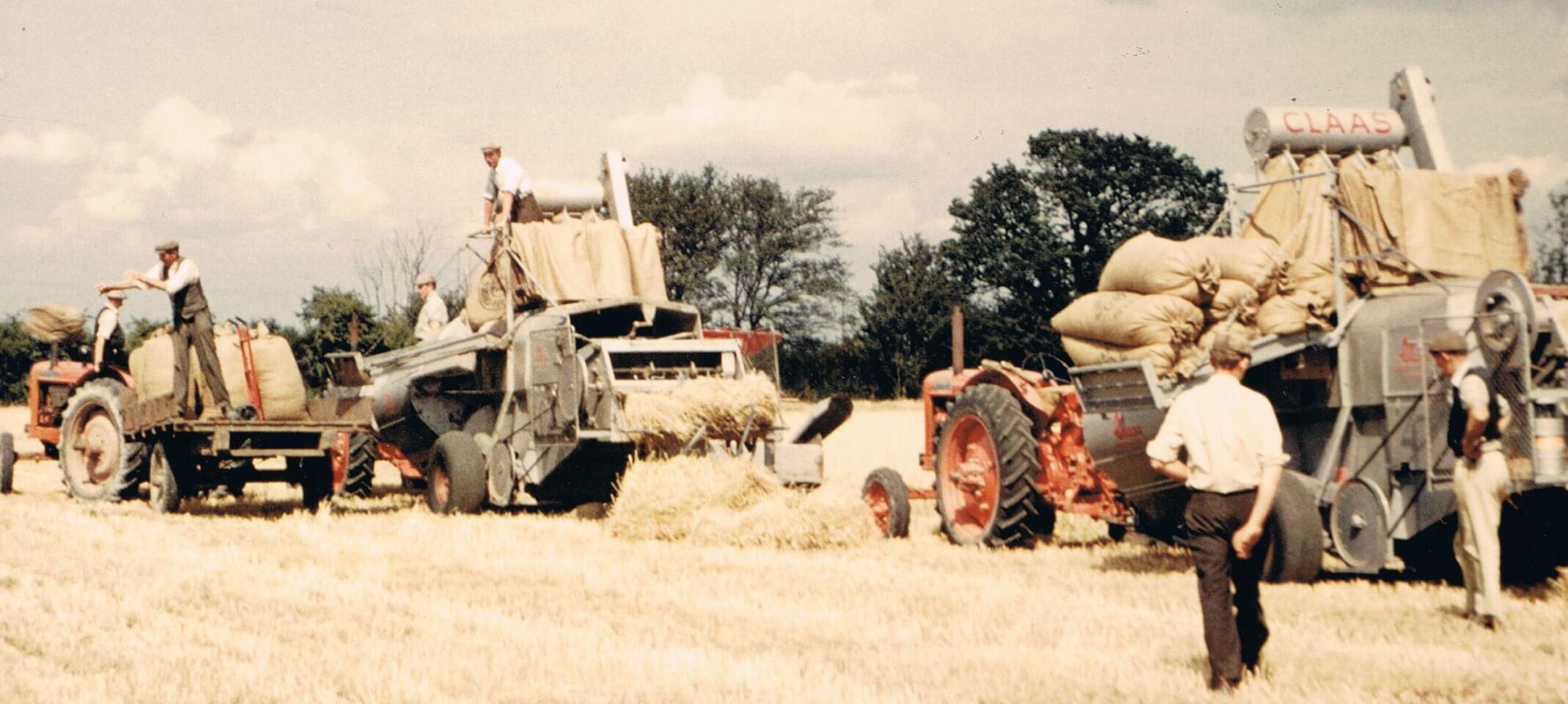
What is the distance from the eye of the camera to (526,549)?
11430 mm

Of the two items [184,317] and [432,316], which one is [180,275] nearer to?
[184,317]

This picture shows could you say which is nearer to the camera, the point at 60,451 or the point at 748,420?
the point at 748,420

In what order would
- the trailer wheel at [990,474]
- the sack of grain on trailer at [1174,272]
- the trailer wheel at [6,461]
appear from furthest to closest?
the trailer wheel at [6,461] → the trailer wheel at [990,474] → the sack of grain on trailer at [1174,272]

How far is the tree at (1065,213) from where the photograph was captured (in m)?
56.1

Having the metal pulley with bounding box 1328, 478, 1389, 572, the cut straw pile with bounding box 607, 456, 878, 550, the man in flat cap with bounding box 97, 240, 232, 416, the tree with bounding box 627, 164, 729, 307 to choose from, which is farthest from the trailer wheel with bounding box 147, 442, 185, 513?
the tree with bounding box 627, 164, 729, 307

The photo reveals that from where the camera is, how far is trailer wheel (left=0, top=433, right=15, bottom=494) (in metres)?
16.6

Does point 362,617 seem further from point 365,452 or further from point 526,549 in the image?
point 365,452

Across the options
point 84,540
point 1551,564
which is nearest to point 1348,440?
point 1551,564

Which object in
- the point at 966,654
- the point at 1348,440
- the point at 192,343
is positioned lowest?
A: the point at 966,654

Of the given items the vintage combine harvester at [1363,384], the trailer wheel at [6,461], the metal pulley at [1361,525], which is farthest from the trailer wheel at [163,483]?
the metal pulley at [1361,525]

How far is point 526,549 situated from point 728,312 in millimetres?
60771

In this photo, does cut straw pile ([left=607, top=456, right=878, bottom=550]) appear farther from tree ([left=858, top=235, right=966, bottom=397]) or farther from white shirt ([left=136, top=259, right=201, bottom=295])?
tree ([left=858, top=235, right=966, bottom=397])

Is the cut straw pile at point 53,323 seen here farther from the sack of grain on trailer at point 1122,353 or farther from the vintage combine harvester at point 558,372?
the sack of grain on trailer at point 1122,353

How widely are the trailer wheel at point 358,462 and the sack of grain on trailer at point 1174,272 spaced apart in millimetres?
8781
